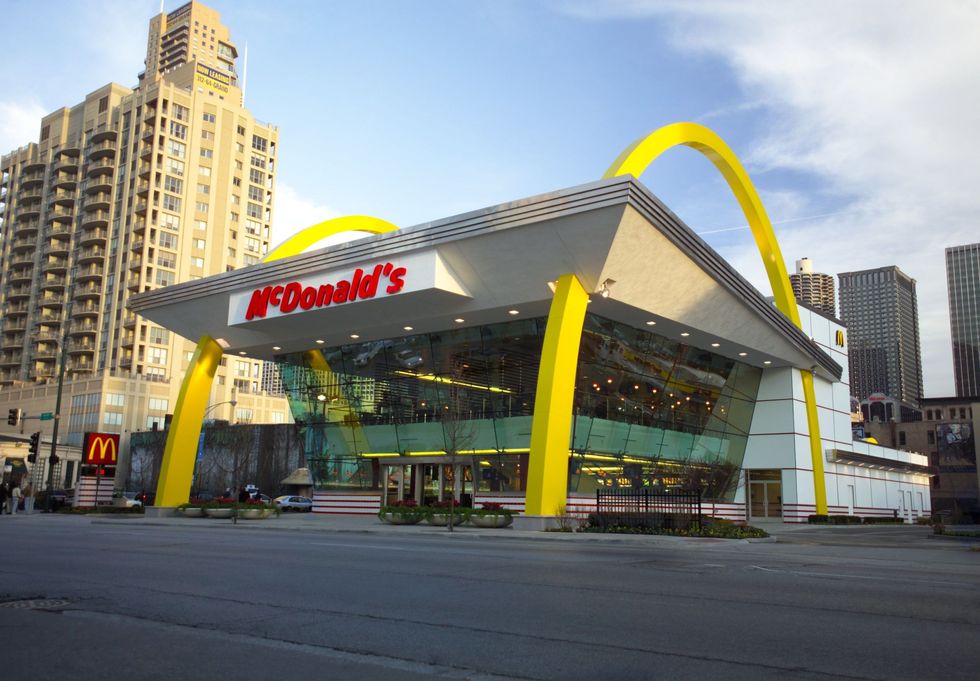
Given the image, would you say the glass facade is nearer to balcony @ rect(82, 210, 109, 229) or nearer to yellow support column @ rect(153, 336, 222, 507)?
yellow support column @ rect(153, 336, 222, 507)

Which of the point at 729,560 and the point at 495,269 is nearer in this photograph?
the point at 729,560

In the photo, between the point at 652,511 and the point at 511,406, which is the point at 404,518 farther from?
the point at 652,511

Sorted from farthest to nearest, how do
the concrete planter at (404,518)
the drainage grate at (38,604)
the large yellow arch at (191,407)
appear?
the large yellow arch at (191,407) → the concrete planter at (404,518) → the drainage grate at (38,604)

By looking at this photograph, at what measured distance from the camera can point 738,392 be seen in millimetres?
47500

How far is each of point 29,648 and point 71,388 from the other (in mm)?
105651

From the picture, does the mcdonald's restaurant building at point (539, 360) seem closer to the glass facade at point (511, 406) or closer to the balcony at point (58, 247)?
the glass facade at point (511, 406)

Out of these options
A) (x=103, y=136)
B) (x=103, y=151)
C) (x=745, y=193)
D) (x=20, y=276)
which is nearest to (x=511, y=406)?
(x=745, y=193)

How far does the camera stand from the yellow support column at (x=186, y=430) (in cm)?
4309

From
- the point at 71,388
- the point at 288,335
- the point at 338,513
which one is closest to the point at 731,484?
the point at 338,513

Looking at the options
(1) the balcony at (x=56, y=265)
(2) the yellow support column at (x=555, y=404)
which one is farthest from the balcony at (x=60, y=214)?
(2) the yellow support column at (x=555, y=404)

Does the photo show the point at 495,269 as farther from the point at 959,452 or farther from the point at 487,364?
the point at 959,452

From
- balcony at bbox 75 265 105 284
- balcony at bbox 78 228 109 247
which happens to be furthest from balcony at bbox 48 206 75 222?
balcony at bbox 75 265 105 284

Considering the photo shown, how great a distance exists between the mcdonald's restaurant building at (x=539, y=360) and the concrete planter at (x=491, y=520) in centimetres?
165

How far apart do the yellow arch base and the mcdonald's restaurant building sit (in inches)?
20.6
